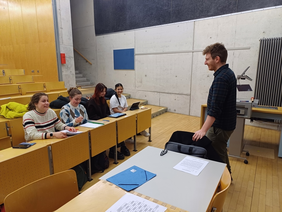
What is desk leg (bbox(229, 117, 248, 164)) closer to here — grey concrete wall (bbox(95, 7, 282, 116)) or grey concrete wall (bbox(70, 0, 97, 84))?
grey concrete wall (bbox(95, 7, 282, 116))

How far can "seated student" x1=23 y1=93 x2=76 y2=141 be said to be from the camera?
2139 millimetres

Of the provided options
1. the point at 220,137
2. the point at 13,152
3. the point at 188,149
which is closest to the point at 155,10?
the point at 220,137

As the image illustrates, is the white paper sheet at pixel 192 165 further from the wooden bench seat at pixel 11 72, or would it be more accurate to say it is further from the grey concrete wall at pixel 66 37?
the wooden bench seat at pixel 11 72

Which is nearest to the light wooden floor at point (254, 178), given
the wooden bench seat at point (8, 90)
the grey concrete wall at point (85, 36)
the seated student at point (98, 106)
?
the seated student at point (98, 106)

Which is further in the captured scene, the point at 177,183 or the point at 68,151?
the point at 68,151

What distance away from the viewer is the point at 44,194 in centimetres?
115

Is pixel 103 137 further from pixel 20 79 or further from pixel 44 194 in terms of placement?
pixel 20 79

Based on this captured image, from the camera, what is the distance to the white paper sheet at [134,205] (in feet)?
3.25

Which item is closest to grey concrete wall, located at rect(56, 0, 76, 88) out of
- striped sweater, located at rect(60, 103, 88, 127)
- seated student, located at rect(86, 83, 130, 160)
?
seated student, located at rect(86, 83, 130, 160)

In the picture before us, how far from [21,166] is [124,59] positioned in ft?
20.2

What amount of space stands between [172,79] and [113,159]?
156 inches

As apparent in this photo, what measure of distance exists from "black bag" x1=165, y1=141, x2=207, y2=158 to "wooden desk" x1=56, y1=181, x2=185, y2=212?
72cm

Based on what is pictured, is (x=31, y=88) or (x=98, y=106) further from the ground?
(x=31, y=88)

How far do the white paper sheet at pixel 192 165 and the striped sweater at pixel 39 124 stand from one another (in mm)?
1607
